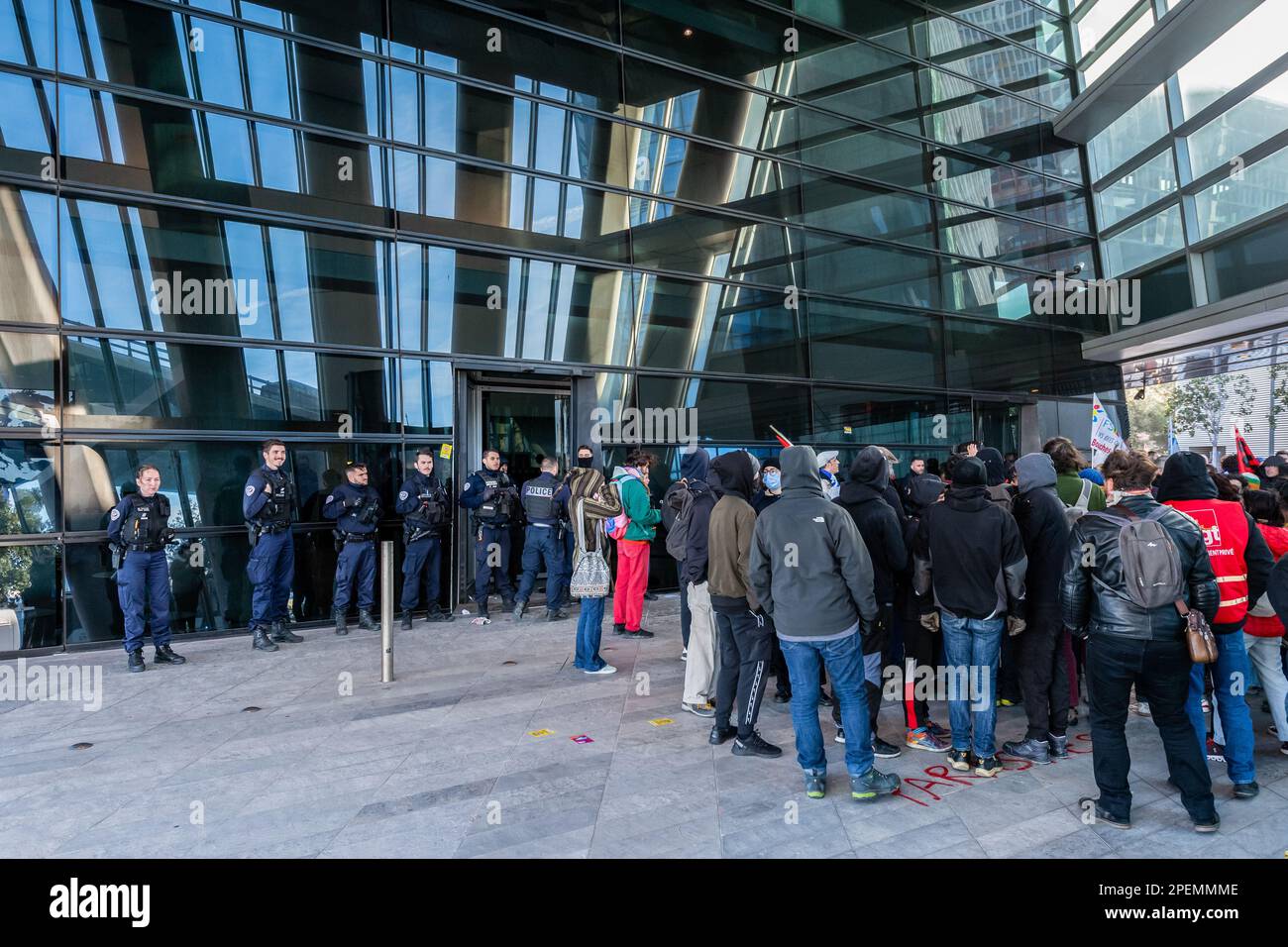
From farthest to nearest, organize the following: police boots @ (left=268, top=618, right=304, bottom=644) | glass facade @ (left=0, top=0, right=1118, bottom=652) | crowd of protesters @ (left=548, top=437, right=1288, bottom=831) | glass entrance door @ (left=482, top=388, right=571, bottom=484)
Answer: glass entrance door @ (left=482, top=388, right=571, bottom=484)
police boots @ (left=268, top=618, right=304, bottom=644)
glass facade @ (left=0, top=0, right=1118, bottom=652)
crowd of protesters @ (left=548, top=437, right=1288, bottom=831)

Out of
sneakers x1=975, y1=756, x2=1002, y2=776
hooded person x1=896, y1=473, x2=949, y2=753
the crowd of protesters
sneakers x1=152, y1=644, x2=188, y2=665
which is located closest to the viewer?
the crowd of protesters

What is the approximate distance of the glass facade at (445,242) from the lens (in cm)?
750

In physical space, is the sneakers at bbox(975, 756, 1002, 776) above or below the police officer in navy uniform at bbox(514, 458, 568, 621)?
below

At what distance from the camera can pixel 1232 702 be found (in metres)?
3.85

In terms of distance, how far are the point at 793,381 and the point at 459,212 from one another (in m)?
5.68

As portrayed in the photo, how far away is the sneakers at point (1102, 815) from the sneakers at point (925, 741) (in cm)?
94

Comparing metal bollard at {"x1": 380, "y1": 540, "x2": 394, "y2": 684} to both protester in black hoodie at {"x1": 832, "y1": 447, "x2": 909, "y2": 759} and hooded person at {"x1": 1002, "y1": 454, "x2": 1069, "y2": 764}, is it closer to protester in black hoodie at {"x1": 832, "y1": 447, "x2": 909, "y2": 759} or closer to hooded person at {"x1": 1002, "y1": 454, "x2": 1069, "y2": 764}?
protester in black hoodie at {"x1": 832, "y1": 447, "x2": 909, "y2": 759}

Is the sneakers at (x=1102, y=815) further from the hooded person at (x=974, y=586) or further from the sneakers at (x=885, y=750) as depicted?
the sneakers at (x=885, y=750)

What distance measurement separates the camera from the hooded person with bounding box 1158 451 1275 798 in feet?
12.4

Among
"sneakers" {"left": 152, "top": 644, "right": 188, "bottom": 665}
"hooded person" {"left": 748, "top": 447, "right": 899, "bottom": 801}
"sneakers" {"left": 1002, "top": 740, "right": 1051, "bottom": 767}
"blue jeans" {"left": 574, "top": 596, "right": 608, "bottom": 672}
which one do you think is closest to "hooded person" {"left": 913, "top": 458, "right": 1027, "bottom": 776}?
"sneakers" {"left": 1002, "top": 740, "right": 1051, "bottom": 767}

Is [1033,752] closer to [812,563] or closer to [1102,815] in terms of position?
[1102,815]

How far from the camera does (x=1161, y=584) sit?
10.7ft

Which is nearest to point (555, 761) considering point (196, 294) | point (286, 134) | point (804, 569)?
point (804, 569)

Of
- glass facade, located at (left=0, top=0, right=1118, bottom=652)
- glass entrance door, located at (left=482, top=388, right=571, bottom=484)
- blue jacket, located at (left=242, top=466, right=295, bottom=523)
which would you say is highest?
glass facade, located at (left=0, top=0, right=1118, bottom=652)
